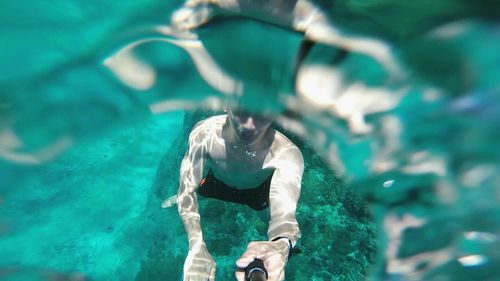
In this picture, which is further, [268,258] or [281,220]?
[281,220]

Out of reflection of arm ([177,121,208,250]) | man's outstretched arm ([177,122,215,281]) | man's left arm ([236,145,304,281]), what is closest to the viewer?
man's left arm ([236,145,304,281])

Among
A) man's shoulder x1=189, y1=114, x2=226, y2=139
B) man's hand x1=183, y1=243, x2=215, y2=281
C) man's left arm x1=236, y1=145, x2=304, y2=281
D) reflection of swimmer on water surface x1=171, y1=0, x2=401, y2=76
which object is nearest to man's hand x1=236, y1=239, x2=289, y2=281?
man's left arm x1=236, y1=145, x2=304, y2=281

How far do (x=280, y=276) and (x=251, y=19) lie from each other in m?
2.40

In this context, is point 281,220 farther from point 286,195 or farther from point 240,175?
point 240,175

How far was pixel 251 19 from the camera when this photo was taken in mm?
2178

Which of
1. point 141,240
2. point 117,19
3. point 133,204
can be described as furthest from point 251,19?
point 133,204

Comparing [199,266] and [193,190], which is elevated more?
[193,190]

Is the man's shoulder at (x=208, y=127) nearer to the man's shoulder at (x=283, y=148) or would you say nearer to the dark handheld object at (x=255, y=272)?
the man's shoulder at (x=283, y=148)

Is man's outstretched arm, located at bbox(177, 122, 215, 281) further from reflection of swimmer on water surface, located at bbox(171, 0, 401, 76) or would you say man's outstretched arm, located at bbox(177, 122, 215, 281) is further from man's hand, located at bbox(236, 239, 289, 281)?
reflection of swimmer on water surface, located at bbox(171, 0, 401, 76)

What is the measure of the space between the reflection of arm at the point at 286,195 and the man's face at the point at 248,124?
769mm

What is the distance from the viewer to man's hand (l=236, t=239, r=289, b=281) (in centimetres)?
316

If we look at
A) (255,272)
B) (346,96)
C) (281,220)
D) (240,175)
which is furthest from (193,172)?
(346,96)

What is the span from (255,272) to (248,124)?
146cm

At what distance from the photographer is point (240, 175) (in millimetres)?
4832
